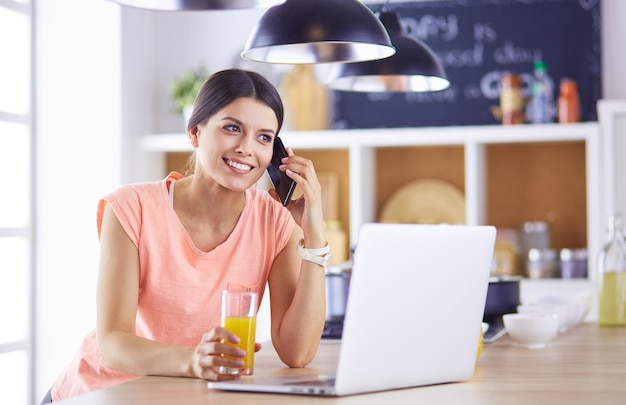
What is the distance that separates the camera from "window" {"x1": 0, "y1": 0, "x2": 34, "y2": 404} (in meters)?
4.32

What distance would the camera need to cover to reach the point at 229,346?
1.58 m

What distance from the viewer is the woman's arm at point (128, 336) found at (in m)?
1.58

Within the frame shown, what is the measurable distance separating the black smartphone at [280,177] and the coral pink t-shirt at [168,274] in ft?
0.34

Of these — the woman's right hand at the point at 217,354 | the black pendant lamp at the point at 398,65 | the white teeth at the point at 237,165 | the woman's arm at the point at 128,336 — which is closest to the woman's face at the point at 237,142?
the white teeth at the point at 237,165

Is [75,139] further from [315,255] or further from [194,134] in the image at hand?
[315,255]

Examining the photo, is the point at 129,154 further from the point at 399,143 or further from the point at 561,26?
the point at 561,26

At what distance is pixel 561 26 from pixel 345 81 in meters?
2.13

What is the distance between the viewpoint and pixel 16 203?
4.42m

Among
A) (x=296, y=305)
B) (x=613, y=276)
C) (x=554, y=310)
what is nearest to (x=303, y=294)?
(x=296, y=305)

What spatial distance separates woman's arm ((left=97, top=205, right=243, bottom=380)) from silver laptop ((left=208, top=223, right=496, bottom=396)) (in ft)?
0.26

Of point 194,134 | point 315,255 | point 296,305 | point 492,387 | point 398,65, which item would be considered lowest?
point 492,387

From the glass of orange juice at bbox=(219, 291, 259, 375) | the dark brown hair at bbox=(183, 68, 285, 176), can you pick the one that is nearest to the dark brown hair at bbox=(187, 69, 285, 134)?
the dark brown hair at bbox=(183, 68, 285, 176)

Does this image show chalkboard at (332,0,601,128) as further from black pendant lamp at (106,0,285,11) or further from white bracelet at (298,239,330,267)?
white bracelet at (298,239,330,267)

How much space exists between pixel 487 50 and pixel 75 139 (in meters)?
2.08
